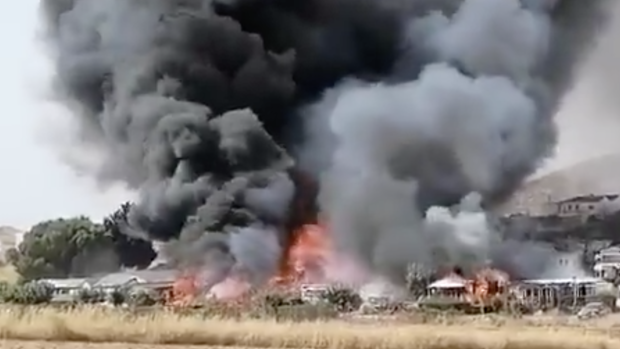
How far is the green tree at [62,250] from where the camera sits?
9.73 metres

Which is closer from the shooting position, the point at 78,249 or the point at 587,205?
the point at 78,249

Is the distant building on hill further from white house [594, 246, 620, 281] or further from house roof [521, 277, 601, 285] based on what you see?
white house [594, 246, 620, 281]

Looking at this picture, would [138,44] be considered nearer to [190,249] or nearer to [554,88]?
[190,249]

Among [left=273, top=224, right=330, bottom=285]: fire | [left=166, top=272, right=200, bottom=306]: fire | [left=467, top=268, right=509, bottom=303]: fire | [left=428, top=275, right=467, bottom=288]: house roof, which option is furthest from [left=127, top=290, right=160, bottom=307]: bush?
[left=467, top=268, right=509, bottom=303]: fire

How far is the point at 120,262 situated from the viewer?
9.95 m

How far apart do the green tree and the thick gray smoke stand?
2.19m

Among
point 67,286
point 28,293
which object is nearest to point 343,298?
point 67,286

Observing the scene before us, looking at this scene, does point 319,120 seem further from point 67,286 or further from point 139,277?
point 67,286

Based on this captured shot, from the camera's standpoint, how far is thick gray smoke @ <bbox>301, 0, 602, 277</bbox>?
9750 mm

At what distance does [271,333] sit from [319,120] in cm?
225

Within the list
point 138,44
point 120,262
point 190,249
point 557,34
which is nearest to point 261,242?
point 190,249

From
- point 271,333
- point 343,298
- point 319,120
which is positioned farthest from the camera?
point 319,120

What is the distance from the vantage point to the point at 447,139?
392 inches

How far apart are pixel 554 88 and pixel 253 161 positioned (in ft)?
10.1
